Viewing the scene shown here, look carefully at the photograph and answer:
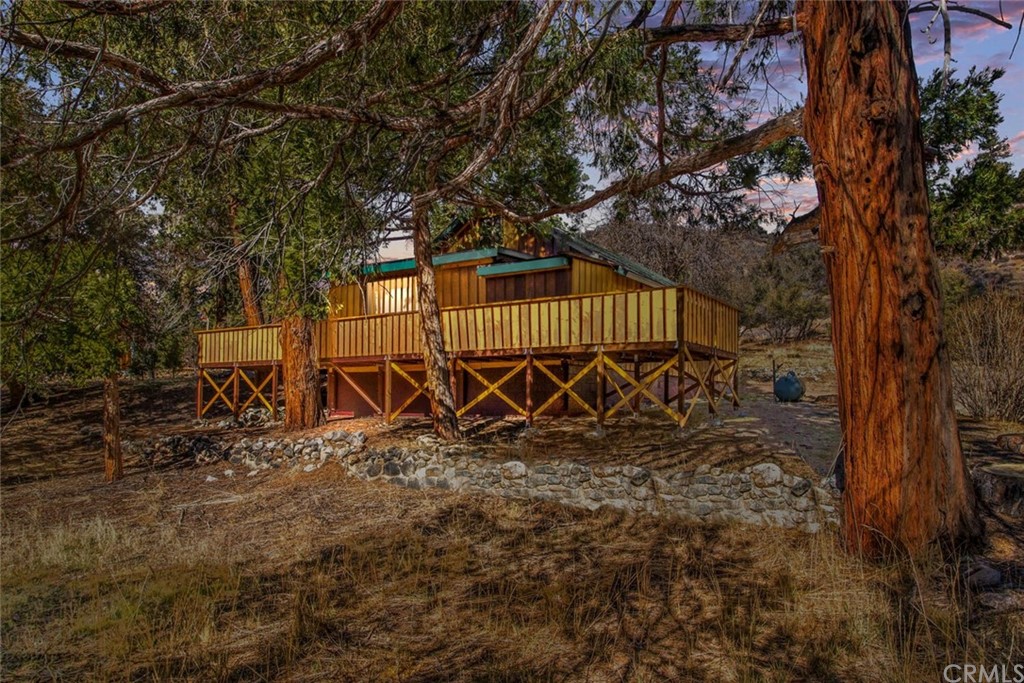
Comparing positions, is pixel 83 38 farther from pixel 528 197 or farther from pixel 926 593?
pixel 926 593

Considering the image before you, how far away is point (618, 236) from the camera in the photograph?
26.0 m

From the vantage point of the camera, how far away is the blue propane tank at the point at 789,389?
51.8 feet

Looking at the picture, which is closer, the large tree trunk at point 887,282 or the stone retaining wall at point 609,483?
the large tree trunk at point 887,282

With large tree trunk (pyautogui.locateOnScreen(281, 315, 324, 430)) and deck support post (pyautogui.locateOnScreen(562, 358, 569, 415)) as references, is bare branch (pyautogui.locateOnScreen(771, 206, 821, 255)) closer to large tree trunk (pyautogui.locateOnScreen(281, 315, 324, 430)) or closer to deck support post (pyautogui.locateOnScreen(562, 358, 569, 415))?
deck support post (pyautogui.locateOnScreen(562, 358, 569, 415))

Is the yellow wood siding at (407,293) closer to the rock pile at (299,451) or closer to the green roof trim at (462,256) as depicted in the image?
the green roof trim at (462,256)

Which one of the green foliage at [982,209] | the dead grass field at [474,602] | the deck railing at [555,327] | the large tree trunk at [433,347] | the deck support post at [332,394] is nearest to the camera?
the dead grass field at [474,602]

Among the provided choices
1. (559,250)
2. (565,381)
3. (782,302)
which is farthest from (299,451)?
(782,302)

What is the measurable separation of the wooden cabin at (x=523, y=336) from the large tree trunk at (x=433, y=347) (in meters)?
1.04

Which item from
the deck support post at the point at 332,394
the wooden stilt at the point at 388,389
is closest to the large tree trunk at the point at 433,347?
the wooden stilt at the point at 388,389

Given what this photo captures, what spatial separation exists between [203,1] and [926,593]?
8.85 metres

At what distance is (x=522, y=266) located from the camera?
619 inches

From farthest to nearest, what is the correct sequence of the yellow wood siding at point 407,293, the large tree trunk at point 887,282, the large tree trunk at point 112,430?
the yellow wood siding at point 407,293 < the large tree trunk at point 112,430 < the large tree trunk at point 887,282

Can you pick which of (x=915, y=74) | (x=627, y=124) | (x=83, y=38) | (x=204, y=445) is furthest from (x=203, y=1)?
(x=204, y=445)

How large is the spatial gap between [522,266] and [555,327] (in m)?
3.04
